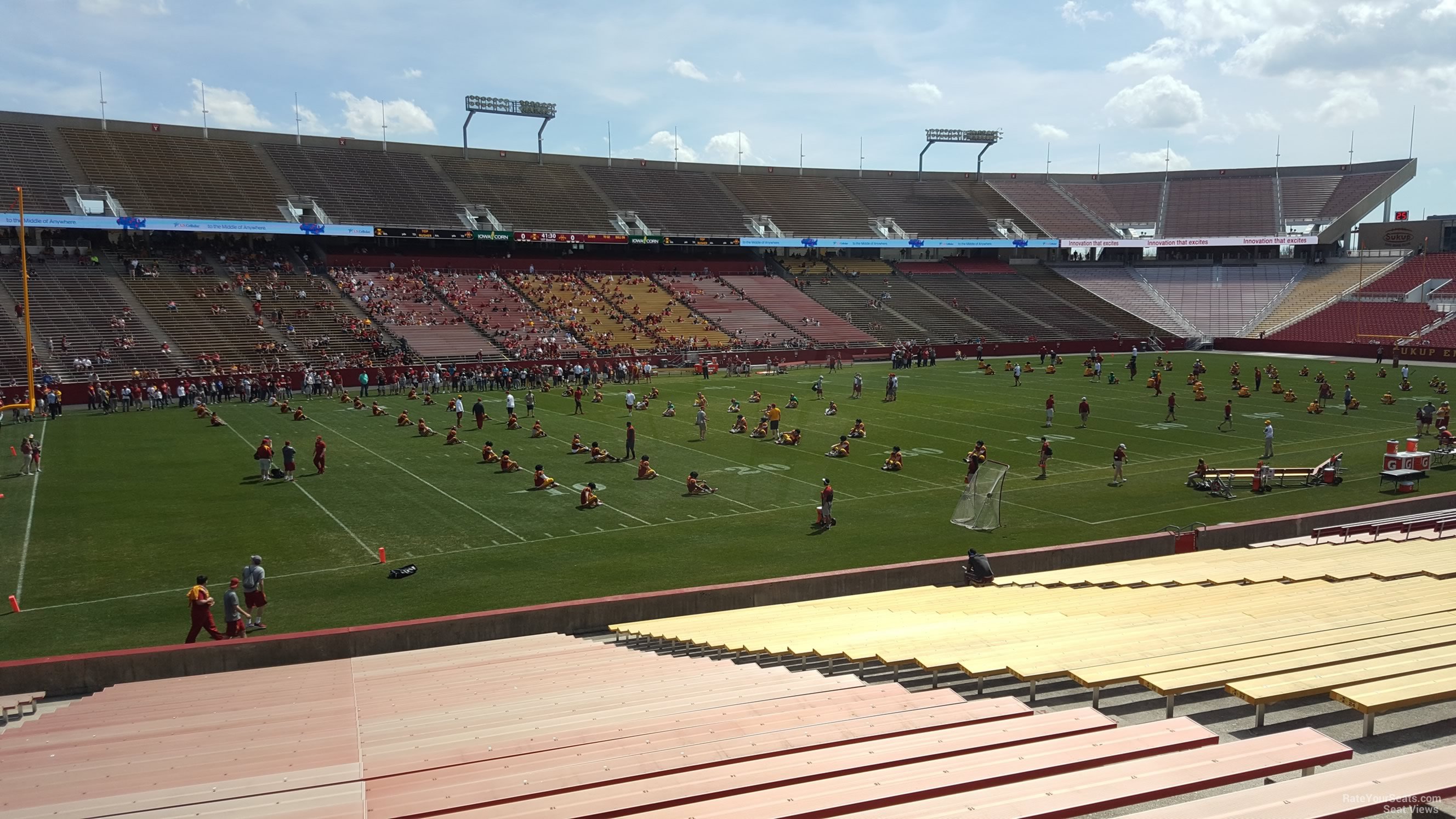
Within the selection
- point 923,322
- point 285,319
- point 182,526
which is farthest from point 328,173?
point 182,526

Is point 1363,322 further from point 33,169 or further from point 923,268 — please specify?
point 33,169

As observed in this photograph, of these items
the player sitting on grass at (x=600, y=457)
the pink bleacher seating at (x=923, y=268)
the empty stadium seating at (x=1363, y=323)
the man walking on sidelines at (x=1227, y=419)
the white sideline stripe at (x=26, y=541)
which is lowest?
the white sideline stripe at (x=26, y=541)

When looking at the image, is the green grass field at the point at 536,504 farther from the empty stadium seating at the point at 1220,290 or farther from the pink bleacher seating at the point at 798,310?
the empty stadium seating at the point at 1220,290

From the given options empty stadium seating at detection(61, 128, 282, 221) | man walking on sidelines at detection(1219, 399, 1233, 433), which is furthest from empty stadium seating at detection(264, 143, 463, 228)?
man walking on sidelines at detection(1219, 399, 1233, 433)

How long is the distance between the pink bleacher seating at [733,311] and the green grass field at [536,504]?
2469 cm

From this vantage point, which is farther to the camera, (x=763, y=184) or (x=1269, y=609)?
(x=763, y=184)

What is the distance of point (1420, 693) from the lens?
6051 mm

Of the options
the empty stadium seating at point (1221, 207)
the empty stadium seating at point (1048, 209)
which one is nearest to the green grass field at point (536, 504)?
the empty stadium seating at point (1221, 207)

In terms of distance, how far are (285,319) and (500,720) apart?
52.9m

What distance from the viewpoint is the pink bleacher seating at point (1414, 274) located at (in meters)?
73.2

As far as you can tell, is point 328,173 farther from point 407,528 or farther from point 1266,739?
point 1266,739

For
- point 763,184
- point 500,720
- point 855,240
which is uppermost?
point 763,184

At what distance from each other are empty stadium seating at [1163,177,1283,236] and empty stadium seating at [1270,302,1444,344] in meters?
15.7

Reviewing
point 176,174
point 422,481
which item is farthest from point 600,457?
point 176,174
